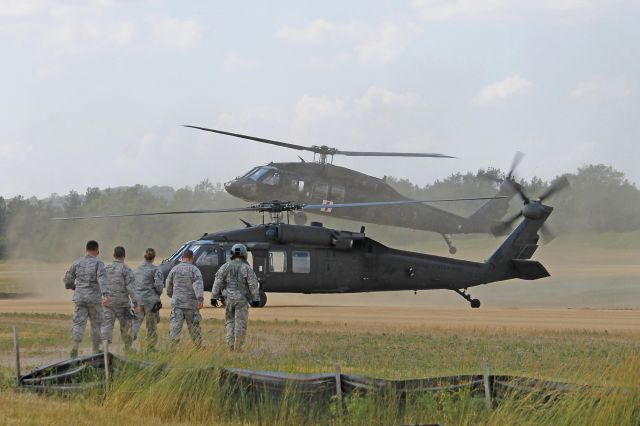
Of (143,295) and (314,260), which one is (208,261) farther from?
(143,295)

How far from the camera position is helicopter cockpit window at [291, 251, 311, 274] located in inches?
1142

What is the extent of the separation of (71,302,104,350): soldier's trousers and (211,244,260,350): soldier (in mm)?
1793

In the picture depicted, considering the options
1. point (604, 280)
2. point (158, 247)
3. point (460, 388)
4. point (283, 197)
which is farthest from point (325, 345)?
point (158, 247)

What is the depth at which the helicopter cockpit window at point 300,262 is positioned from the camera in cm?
2902

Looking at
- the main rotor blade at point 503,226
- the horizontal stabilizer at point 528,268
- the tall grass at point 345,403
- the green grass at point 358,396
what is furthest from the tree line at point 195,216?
the tall grass at point 345,403

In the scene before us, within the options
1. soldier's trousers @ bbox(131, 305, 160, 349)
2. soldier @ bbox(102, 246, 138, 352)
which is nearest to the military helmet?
soldier @ bbox(102, 246, 138, 352)

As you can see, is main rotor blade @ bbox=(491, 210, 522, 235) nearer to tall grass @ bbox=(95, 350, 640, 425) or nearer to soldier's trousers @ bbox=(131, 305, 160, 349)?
soldier's trousers @ bbox=(131, 305, 160, 349)

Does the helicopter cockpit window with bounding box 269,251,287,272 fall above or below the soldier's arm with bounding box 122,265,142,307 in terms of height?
above

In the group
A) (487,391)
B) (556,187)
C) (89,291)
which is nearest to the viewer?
(487,391)

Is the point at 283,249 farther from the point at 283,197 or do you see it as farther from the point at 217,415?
the point at 217,415

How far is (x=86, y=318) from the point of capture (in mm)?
16266

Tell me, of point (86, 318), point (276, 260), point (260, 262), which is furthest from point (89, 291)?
point (276, 260)

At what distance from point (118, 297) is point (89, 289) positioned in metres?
0.48

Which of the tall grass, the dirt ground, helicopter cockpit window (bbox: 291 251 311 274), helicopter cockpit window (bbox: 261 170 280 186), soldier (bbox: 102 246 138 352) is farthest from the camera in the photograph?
helicopter cockpit window (bbox: 261 170 280 186)
